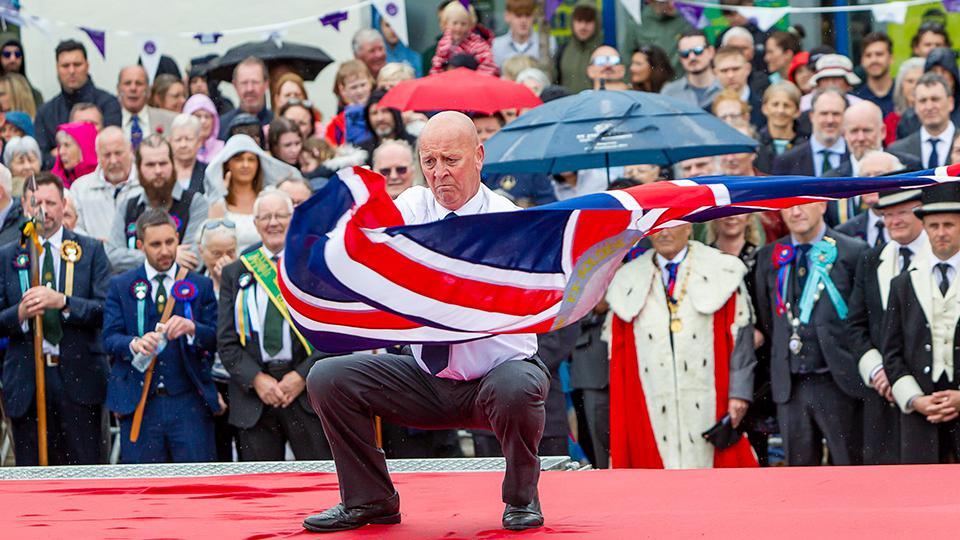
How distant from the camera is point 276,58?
14.0m

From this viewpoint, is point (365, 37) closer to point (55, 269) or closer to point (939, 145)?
point (55, 269)

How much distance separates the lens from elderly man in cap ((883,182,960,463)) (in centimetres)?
852

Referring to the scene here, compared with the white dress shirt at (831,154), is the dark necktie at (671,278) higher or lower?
lower

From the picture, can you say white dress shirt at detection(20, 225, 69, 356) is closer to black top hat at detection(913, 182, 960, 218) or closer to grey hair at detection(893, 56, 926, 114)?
black top hat at detection(913, 182, 960, 218)

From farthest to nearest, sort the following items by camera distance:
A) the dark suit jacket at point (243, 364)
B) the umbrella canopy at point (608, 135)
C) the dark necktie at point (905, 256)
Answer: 1. the umbrella canopy at point (608, 135)
2. the dark suit jacket at point (243, 364)
3. the dark necktie at point (905, 256)

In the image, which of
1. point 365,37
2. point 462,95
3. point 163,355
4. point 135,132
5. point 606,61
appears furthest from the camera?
point 365,37

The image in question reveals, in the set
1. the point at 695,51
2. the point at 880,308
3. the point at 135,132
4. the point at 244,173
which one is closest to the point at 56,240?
the point at 244,173

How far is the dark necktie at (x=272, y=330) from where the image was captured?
9383mm

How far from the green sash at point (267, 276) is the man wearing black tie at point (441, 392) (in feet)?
11.3

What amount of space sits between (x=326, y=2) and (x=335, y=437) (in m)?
10.5

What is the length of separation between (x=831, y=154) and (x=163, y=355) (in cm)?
461

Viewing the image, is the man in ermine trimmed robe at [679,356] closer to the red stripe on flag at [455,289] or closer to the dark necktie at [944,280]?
the dark necktie at [944,280]

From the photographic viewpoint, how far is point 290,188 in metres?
10.3

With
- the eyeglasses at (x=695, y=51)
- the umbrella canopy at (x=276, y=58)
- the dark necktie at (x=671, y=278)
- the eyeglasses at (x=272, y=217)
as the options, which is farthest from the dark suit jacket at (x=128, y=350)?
the eyeglasses at (x=695, y=51)
